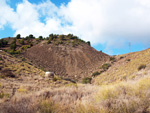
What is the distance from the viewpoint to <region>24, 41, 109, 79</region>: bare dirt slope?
3322 cm

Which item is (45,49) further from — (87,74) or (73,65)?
(87,74)

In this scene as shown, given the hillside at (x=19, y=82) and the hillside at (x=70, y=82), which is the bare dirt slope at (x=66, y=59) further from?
the hillside at (x=19, y=82)

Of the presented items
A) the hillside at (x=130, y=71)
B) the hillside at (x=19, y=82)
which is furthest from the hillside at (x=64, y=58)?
the hillside at (x=19, y=82)

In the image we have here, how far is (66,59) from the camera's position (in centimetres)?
3875

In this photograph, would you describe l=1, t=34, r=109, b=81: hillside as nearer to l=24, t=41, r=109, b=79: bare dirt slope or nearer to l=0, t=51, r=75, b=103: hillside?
l=24, t=41, r=109, b=79: bare dirt slope

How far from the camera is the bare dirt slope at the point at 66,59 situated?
3322 cm

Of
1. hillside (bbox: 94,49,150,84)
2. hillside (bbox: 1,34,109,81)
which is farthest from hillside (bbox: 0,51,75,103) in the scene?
hillside (bbox: 1,34,109,81)

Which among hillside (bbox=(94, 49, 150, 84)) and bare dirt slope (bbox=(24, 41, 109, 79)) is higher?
bare dirt slope (bbox=(24, 41, 109, 79))

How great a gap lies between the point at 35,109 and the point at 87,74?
28963mm

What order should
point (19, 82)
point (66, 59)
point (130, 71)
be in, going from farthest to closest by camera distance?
point (66, 59) < point (130, 71) < point (19, 82)

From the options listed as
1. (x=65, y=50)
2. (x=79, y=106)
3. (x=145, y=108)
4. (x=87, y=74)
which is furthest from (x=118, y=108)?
(x=65, y=50)

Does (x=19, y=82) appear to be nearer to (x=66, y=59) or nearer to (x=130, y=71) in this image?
(x=130, y=71)

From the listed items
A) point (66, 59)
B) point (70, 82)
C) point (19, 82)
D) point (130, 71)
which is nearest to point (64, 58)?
point (66, 59)

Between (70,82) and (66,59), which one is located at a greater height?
(66,59)
